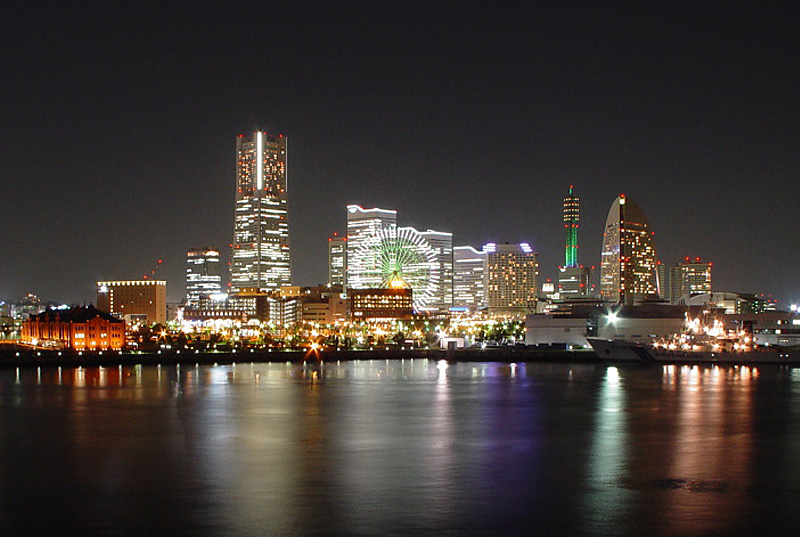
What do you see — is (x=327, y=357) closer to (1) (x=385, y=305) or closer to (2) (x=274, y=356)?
(2) (x=274, y=356)

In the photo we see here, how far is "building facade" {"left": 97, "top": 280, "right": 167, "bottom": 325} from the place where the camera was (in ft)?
500

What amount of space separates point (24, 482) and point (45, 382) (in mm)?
29526

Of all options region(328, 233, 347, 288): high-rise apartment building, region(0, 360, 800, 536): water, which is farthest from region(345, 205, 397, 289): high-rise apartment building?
region(0, 360, 800, 536): water

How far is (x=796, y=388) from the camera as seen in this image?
41.0m

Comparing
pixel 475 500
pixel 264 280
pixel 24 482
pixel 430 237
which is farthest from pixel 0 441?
pixel 430 237

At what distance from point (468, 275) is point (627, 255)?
167ft

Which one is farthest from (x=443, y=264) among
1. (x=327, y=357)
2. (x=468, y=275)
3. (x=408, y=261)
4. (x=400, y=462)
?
(x=400, y=462)

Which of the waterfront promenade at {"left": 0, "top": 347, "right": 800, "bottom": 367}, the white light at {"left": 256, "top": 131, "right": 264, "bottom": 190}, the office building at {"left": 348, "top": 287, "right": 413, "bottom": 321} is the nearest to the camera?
the waterfront promenade at {"left": 0, "top": 347, "right": 800, "bottom": 367}

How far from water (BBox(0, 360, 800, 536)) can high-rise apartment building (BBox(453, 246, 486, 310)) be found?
480ft

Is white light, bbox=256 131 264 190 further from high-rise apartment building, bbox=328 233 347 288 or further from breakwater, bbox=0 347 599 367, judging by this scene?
breakwater, bbox=0 347 599 367

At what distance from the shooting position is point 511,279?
177375 mm

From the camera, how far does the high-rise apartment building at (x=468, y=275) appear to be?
610 ft

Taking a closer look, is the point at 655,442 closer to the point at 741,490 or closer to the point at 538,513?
the point at 741,490

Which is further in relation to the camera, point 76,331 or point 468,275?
point 468,275
